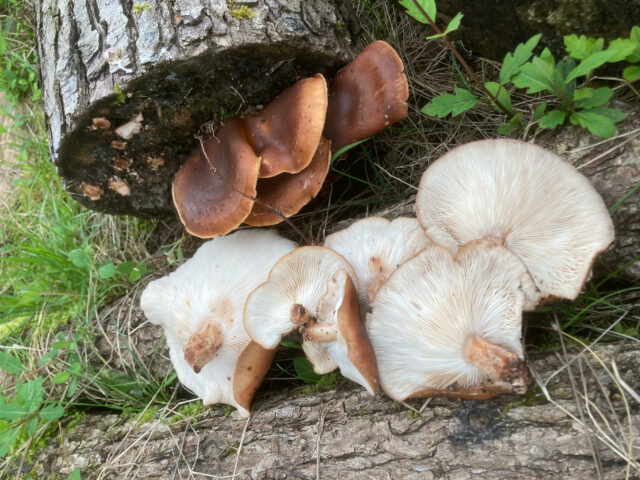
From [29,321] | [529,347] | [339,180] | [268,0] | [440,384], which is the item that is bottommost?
[529,347]

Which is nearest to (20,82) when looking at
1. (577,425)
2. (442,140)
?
(442,140)

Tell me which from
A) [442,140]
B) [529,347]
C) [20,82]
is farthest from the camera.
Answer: [20,82]

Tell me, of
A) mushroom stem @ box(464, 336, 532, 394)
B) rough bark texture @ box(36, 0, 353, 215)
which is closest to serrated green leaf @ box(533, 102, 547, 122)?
rough bark texture @ box(36, 0, 353, 215)

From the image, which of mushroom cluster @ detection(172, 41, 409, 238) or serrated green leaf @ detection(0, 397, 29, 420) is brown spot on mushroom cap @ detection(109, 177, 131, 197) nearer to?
mushroom cluster @ detection(172, 41, 409, 238)

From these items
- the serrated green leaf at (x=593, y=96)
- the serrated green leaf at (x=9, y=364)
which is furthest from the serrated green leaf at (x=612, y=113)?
the serrated green leaf at (x=9, y=364)

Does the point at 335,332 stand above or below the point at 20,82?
below

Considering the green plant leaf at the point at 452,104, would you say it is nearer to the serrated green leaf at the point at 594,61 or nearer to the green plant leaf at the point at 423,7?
the green plant leaf at the point at 423,7

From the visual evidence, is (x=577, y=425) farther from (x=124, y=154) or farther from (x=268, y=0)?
(x=124, y=154)
